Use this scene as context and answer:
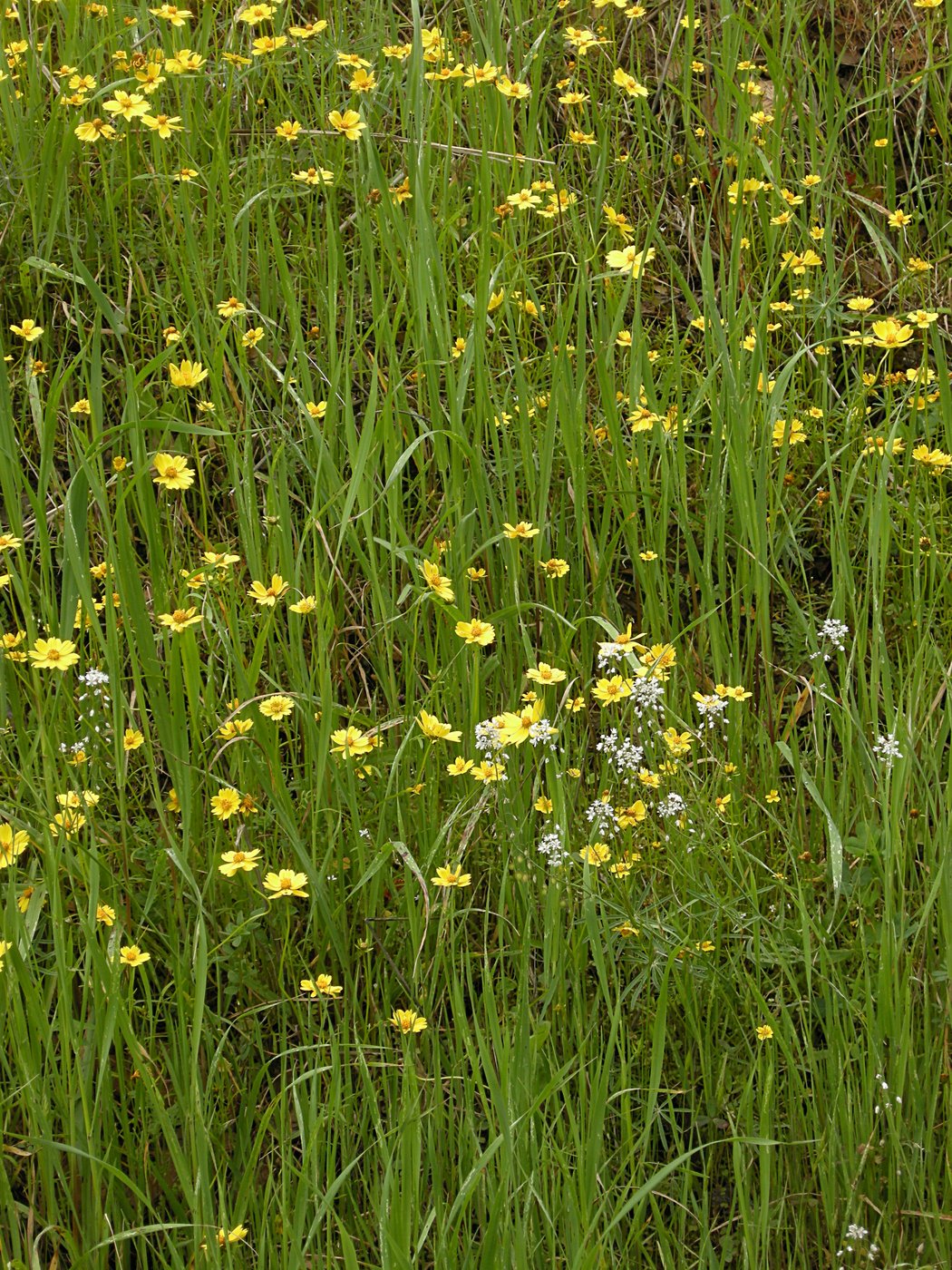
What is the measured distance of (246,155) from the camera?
2947 millimetres

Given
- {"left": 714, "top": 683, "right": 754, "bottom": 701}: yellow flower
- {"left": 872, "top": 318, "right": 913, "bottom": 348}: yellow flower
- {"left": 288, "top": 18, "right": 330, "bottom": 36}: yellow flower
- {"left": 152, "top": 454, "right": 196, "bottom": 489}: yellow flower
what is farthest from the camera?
{"left": 288, "top": 18, "right": 330, "bottom": 36}: yellow flower

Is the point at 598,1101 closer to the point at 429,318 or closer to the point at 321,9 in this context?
the point at 429,318

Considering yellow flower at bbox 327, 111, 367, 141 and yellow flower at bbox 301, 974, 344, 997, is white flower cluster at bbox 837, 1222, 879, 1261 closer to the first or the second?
yellow flower at bbox 301, 974, 344, 997

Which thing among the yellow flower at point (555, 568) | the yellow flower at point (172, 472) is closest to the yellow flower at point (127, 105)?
the yellow flower at point (172, 472)

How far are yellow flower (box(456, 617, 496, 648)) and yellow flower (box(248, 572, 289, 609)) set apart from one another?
0.92ft

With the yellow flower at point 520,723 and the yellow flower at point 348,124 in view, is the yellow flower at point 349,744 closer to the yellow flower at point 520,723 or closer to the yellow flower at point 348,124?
the yellow flower at point 520,723

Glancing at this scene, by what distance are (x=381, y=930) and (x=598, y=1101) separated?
0.53m

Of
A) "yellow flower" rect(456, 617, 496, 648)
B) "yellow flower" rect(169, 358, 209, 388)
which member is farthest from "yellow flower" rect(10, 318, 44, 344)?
"yellow flower" rect(456, 617, 496, 648)

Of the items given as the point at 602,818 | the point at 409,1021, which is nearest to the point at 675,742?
the point at 602,818

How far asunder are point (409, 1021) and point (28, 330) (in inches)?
63.3

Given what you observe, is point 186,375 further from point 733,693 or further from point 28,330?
point 733,693

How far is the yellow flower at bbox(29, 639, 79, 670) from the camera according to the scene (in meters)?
1.99

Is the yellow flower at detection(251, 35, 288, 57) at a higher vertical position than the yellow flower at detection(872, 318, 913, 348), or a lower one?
higher

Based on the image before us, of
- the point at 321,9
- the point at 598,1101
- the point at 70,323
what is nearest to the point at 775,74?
the point at 321,9
